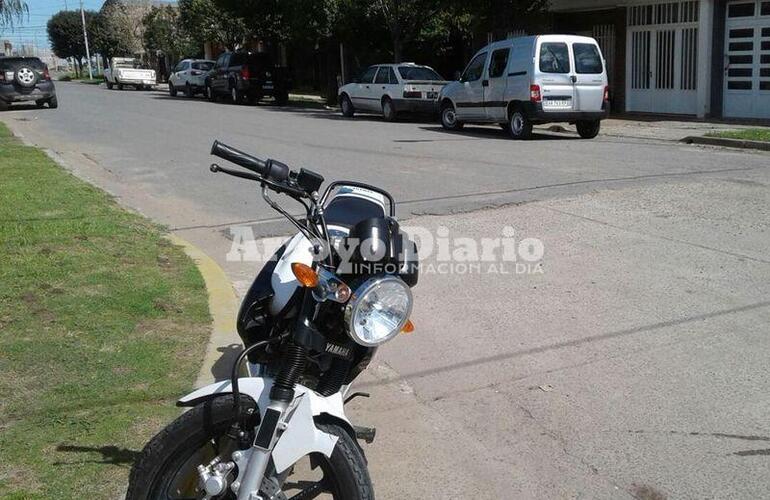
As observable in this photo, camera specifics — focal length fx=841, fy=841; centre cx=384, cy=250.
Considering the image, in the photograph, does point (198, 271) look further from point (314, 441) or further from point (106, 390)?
point (314, 441)

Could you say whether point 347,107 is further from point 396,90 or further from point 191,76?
point 191,76

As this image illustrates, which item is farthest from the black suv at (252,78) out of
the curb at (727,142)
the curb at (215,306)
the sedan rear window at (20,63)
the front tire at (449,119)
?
the curb at (215,306)

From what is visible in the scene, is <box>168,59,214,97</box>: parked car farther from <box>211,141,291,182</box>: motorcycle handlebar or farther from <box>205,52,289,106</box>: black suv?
<box>211,141,291,182</box>: motorcycle handlebar

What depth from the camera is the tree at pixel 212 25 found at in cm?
4294

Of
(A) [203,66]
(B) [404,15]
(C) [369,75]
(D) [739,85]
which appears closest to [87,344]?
(C) [369,75]

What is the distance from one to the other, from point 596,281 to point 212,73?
2926cm

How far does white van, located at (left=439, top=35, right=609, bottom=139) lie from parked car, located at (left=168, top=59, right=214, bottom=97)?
2096 centimetres

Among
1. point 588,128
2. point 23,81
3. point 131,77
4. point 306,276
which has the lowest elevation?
point 588,128

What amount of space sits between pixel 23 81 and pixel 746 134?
72.0ft

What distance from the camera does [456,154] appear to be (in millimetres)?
14672

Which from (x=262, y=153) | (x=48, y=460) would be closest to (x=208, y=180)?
(x=262, y=153)

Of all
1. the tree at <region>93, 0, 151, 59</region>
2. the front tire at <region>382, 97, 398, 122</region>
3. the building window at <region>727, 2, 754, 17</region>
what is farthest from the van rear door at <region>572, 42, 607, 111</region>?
the tree at <region>93, 0, 151, 59</region>

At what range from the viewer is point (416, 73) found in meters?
23.3

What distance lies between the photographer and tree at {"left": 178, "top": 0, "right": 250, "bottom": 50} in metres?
42.9
